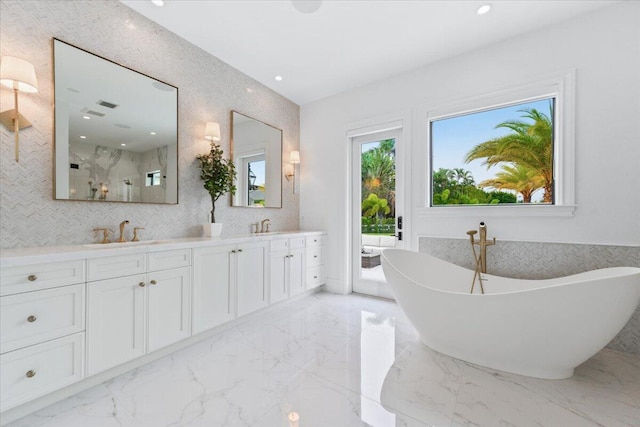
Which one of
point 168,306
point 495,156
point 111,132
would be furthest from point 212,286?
point 495,156

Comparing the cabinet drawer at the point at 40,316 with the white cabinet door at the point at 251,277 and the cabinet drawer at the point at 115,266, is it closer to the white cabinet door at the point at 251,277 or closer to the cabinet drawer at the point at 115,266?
the cabinet drawer at the point at 115,266

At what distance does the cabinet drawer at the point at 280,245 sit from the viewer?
124 inches

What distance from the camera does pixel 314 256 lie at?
3.85m

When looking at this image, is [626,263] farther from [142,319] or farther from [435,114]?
[142,319]

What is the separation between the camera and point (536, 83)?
8.58ft

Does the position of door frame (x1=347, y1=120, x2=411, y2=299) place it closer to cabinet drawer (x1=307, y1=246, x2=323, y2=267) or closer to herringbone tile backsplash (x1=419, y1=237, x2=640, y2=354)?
cabinet drawer (x1=307, y1=246, x2=323, y2=267)

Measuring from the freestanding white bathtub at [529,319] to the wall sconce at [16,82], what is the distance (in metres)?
2.86

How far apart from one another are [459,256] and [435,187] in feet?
2.82

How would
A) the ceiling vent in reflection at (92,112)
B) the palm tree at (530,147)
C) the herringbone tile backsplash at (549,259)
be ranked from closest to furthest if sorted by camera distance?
1. the ceiling vent in reflection at (92,112)
2. the herringbone tile backsplash at (549,259)
3. the palm tree at (530,147)

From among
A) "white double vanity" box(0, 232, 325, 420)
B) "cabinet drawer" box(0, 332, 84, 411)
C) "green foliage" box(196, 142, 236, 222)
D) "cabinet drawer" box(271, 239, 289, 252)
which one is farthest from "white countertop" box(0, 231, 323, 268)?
"cabinet drawer" box(271, 239, 289, 252)

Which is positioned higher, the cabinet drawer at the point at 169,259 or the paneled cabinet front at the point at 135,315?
the cabinet drawer at the point at 169,259

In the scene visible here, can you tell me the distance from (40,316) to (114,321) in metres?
0.38

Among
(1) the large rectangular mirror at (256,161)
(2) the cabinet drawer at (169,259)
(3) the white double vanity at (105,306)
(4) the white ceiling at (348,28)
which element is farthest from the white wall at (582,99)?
Result: (2) the cabinet drawer at (169,259)

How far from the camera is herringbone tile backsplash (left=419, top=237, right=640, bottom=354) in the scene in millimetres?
2242
